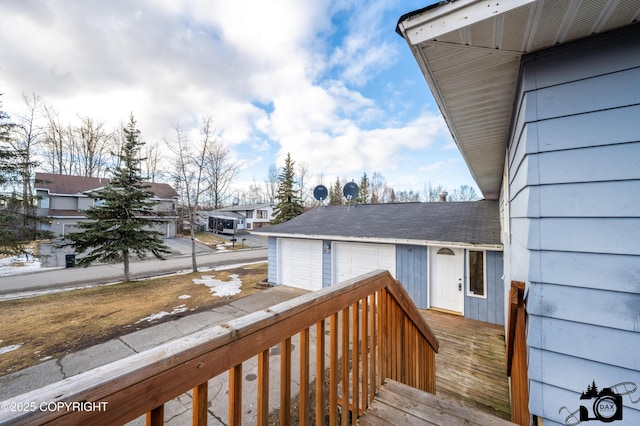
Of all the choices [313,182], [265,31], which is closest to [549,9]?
[265,31]

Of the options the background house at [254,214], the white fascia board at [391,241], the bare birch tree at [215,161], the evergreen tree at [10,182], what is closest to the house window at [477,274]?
the white fascia board at [391,241]

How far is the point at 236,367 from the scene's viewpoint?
0.83 metres

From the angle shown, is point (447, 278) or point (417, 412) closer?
point (417, 412)

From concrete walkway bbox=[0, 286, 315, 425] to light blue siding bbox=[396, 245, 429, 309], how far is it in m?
3.91

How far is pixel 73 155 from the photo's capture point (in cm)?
2431

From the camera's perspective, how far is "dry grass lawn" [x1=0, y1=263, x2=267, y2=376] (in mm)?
5066

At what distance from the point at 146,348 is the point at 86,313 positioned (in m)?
3.41

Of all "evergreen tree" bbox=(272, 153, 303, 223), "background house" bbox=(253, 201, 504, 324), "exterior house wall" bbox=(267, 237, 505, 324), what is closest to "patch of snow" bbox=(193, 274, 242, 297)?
"background house" bbox=(253, 201, 504, 324)

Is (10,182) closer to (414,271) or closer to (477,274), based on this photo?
(414,271)

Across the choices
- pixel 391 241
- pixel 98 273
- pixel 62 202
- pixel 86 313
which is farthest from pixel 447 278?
pixel 62 202

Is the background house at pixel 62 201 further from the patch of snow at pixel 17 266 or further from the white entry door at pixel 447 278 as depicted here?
the white entry door at pixel 447 278

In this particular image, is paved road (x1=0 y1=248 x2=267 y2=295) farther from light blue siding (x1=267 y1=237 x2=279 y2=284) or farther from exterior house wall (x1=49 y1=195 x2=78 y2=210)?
exterior house wall (x1=49 y1=195 x2=78 y2=210)

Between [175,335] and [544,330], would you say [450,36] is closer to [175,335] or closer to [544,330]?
[544,330]

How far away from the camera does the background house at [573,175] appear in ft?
3.99
